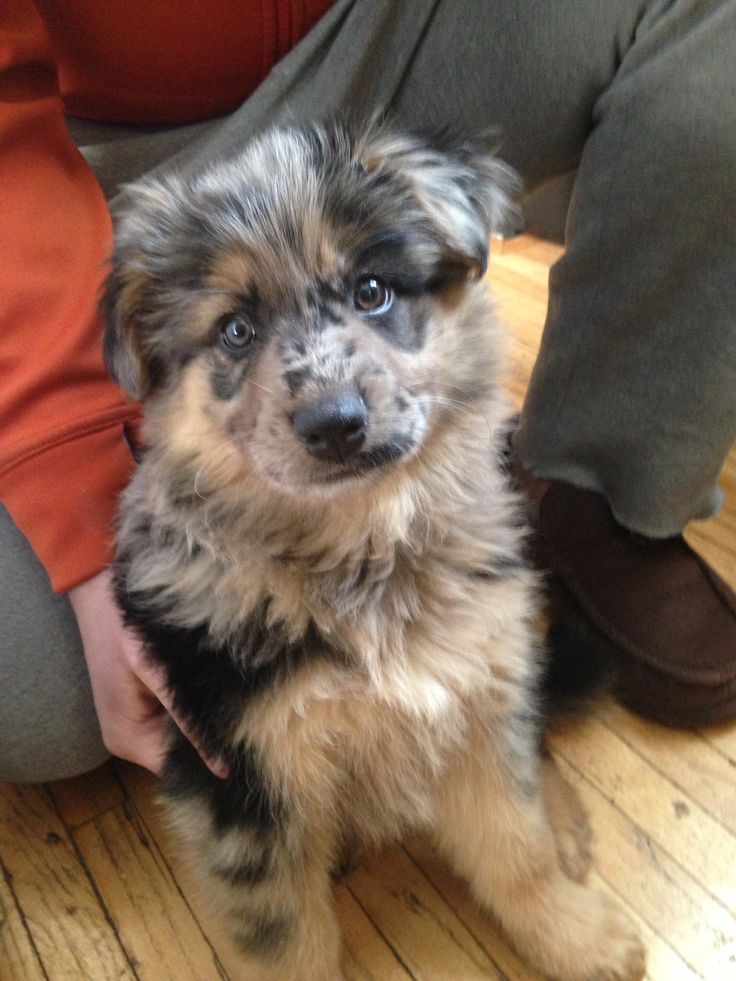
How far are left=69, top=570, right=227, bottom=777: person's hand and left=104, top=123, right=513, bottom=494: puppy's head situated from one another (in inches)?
12.6

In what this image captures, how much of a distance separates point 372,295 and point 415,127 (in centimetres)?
54

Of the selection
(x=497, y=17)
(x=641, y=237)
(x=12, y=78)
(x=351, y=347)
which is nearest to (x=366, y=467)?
(x=351, y=347)

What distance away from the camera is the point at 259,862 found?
109 centimetres

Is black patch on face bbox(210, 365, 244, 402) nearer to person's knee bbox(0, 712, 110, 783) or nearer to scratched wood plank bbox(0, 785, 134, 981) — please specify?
person's knee bbox(0, 712, 110, 783)

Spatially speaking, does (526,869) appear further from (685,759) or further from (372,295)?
(372,295)

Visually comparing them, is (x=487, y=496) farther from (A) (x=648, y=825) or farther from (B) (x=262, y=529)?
(A) (x=648, y=825)

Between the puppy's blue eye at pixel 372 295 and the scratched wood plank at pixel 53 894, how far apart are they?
1206 mm

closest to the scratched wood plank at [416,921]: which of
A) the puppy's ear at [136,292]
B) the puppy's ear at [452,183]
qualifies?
the puppy's ear at [136,292]

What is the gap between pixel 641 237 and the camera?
1.37 m

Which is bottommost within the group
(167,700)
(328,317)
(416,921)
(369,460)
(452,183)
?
(416,921)

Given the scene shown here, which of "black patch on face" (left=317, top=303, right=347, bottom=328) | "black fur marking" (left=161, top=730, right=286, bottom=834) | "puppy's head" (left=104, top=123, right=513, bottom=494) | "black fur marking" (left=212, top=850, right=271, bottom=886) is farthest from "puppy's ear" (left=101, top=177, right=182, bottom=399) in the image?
"black fur marking" (left=212, top=850, right=271, bottom=886)

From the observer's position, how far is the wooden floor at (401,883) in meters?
1.32

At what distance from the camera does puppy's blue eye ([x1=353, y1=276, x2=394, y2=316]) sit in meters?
1.07

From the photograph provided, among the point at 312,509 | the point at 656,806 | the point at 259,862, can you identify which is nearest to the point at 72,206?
the point at 312,509
